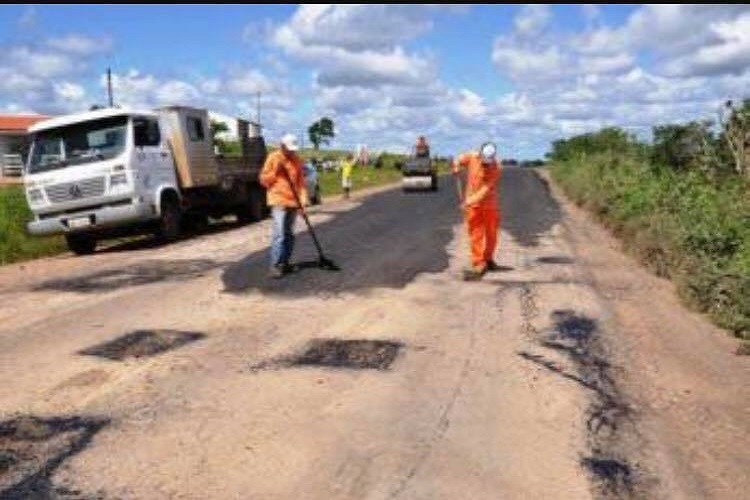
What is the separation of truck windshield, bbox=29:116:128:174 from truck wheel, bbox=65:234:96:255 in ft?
4.05

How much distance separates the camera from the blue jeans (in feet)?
42.8

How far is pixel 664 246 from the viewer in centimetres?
1462

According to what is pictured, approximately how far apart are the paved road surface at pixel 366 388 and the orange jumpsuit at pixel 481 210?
38cm

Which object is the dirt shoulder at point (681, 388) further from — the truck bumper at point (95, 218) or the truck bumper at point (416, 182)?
the truck bumper at point (416, 182)

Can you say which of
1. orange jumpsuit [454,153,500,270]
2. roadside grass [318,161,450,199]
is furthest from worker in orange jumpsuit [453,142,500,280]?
roadside grass [318,161,450,199]

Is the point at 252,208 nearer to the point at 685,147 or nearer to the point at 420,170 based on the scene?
the point at 685,147

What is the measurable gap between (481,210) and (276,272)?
2.73m

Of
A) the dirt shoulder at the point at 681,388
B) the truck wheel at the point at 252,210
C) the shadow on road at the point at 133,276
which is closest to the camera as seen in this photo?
the dirt shoulder at the point at 681,388

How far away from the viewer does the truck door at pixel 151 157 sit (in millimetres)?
18066

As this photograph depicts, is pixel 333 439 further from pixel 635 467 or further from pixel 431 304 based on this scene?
pixel 431 304

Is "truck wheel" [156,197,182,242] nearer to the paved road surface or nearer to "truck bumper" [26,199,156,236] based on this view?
"truck bumper" [26,199,156,236]

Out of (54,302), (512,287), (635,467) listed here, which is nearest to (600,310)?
(512,287)

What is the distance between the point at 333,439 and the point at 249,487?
0.92 meters

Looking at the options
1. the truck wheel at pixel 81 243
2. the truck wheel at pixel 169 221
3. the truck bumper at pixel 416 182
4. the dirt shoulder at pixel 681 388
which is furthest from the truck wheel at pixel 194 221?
the truck bumper at pixel 416 182
